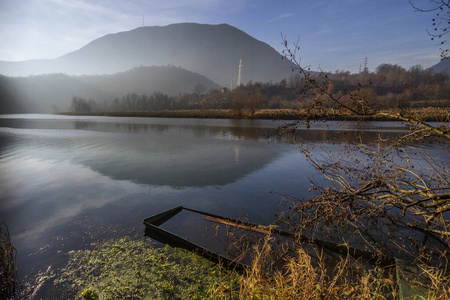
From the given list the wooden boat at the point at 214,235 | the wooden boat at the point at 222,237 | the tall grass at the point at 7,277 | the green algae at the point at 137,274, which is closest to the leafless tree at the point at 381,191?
the wooden boat at the point at 222,237

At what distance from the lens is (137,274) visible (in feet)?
17.5

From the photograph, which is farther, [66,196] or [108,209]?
[66,196]

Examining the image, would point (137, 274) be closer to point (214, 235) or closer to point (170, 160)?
point (214, 235)

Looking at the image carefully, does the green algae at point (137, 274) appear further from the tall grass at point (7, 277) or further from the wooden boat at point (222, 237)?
the tall grass at point (7, 277)

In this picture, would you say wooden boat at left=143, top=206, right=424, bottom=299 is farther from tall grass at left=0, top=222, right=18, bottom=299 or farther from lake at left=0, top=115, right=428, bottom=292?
tall grass at left=0, top=222, right=18, bottom=299

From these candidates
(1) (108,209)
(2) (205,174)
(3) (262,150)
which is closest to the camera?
(1) (108,209)

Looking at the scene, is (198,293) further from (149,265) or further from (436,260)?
(436,260)

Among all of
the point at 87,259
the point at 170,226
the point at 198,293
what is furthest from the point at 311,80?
the point at 87,259

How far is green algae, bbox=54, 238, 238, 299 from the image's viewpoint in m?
4.80

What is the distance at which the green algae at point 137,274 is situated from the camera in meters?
4.80

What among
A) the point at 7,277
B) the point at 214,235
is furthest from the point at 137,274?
the point at 7,277

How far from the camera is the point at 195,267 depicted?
18.0 ft

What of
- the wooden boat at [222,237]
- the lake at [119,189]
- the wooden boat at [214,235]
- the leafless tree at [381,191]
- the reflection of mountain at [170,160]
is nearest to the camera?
the leafless tree at [381,191]

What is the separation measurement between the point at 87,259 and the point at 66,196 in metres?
5.52
